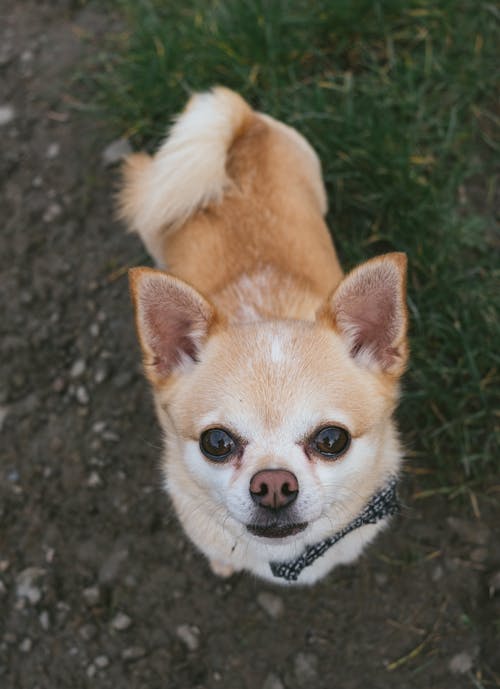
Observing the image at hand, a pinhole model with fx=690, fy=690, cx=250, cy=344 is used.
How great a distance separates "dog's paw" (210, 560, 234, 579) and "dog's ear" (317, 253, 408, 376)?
3.60 ft

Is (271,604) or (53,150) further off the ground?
(53,150)

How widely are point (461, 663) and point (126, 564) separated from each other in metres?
1.35

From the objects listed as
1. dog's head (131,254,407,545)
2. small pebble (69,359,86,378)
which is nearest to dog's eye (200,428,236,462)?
dog's head (131,254,407,545)

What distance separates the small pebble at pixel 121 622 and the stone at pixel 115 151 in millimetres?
2226

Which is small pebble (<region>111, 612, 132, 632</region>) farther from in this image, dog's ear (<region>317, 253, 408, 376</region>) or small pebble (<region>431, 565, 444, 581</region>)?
dog's ear (<region>317, 253, 408, 376</region>)

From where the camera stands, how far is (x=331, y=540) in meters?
2.20

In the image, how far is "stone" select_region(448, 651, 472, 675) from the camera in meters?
2.55

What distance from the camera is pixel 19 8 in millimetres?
4062

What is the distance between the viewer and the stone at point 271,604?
2721mm

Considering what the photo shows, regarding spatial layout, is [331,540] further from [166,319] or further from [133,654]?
[133,654]

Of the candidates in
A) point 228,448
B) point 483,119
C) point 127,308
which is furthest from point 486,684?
point 483,119

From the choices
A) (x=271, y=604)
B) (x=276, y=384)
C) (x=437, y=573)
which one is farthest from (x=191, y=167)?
(x=437, y=573)

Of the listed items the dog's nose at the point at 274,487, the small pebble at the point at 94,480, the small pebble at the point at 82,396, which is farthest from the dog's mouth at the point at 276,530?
the small pebble at the point at 82,396

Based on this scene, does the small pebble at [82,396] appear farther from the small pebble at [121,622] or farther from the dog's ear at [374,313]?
the dog's ear at [374,313]
